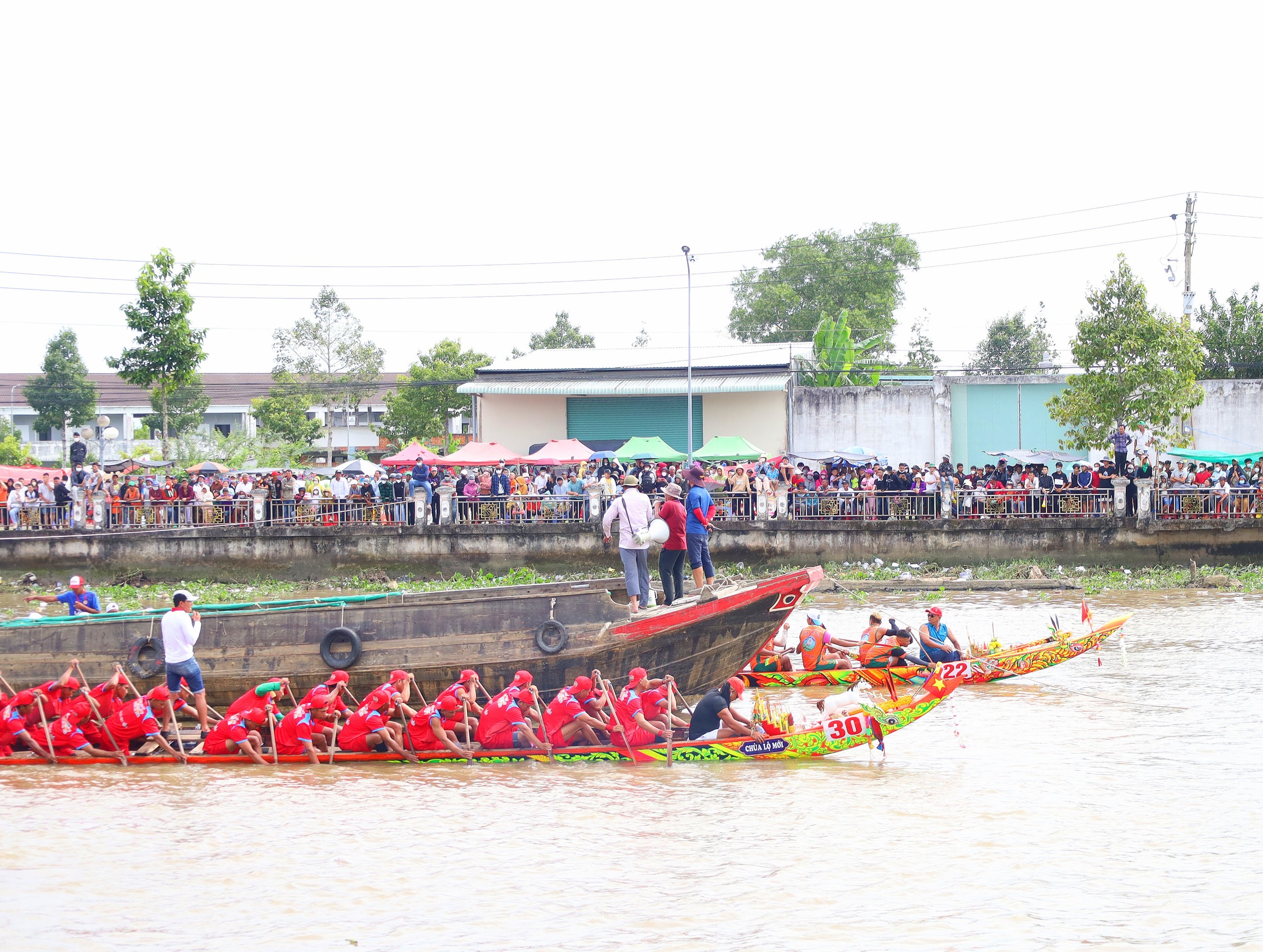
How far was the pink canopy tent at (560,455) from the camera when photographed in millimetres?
31031

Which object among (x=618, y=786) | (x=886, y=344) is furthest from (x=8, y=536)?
(x=886, y=344)

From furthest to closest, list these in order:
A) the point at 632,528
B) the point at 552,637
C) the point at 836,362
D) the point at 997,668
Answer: the point at 836,362 → the point at 997,668 → the point at 632,528 → the point at 552,637

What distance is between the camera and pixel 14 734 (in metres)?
12.1

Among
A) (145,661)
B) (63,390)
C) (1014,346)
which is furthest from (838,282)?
(145,661)

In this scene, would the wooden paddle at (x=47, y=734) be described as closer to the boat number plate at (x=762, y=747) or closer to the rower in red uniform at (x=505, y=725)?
the rower in red uniform at (x=505, y=725)

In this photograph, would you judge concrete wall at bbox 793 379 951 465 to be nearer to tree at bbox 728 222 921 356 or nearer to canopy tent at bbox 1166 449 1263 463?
canopy tent at bbox 1166 449 1263 463

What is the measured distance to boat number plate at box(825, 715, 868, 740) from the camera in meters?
11.2

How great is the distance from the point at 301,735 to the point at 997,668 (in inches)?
341

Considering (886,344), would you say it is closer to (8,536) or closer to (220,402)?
(220,402)

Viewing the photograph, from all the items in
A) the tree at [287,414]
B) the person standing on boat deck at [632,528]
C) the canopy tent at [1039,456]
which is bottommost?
the person standing on boat deck at [632,528]

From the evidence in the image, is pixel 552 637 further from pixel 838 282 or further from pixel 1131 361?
pixel 838 282

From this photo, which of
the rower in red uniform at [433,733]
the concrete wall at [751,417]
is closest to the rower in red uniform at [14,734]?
the rower in red uniform at [433,733]

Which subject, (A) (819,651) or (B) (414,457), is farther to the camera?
(B) (414,457)

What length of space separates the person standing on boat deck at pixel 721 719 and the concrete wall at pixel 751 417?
78.0 ft
